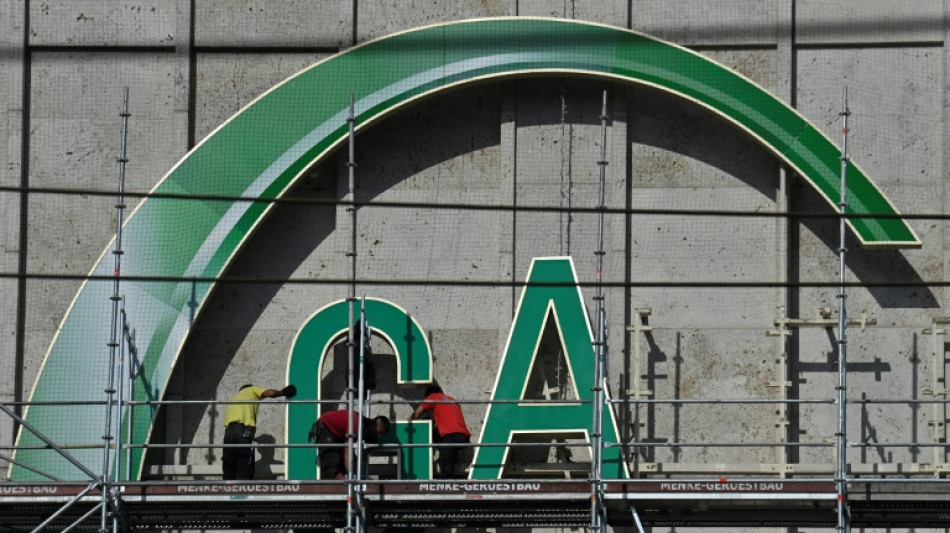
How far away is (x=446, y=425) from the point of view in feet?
50.0

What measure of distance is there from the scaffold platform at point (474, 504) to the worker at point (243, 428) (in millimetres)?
486

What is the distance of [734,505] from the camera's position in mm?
15062

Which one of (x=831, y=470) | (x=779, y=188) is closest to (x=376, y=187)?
(x=779, y=188)

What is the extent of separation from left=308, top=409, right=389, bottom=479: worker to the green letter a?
3.30 ft

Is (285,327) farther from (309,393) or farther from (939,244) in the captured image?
(939,244)

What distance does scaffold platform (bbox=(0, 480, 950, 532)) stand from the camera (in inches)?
568

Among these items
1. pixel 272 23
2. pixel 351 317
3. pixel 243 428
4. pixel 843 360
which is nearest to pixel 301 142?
pixel 272 23

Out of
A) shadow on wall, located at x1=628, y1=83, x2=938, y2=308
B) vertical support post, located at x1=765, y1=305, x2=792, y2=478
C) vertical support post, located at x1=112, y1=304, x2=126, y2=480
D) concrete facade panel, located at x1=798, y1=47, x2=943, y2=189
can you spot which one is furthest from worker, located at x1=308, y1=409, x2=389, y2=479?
concrete facade panel, located at x1=798, y1=47, x2=943, y2=189

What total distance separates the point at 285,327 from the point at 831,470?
5137 millimetres

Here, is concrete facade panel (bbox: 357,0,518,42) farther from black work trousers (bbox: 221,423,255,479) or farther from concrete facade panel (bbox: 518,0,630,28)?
black work trousers (bbox: 221,423,255,479)

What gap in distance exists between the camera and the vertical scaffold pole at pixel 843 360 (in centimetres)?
1434

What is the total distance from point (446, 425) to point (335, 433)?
1.01 m

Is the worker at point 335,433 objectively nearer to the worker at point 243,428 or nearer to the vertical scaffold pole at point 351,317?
the vertical scaffold pole at point 351,317

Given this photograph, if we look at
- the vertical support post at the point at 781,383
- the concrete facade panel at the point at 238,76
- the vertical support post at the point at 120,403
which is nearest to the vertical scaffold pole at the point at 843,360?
the vertical support post at the point at 781,383
